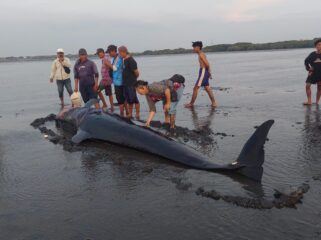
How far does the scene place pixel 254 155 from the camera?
6.64m

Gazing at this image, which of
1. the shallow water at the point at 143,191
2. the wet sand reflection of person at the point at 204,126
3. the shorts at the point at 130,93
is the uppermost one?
the shorts at the point at 130,93

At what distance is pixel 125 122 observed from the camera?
376 inches

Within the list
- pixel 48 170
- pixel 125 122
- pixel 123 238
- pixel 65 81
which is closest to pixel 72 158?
pixel 48 170

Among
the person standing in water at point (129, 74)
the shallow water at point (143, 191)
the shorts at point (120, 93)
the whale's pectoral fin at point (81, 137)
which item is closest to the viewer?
the shallow water at point (143, 191)

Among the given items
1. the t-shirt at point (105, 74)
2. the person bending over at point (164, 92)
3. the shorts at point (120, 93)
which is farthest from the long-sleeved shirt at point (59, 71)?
the person bending over at point (164, 92)

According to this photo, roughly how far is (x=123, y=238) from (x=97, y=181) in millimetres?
2311

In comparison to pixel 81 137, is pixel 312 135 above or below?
below

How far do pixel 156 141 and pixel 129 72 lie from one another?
4.55 m

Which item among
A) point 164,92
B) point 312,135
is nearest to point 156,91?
point 164,92

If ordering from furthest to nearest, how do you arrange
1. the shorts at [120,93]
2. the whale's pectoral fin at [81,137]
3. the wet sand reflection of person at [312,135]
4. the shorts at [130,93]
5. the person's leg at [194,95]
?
1. the person's leg at [194,95]
2. the shorts at [120,93]
3. the shorts at [130,93]
4. the whale's pectoral fin at [81,137]
5. the wet sand reflection of person at [312,135]

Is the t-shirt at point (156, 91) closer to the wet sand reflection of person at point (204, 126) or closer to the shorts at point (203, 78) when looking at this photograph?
the wet sand reflection of person at point (204, 126)

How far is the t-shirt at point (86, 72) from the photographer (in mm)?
13680

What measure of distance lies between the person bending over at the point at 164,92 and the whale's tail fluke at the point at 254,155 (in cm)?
356

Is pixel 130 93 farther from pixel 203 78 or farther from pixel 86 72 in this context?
pixel 203 78
